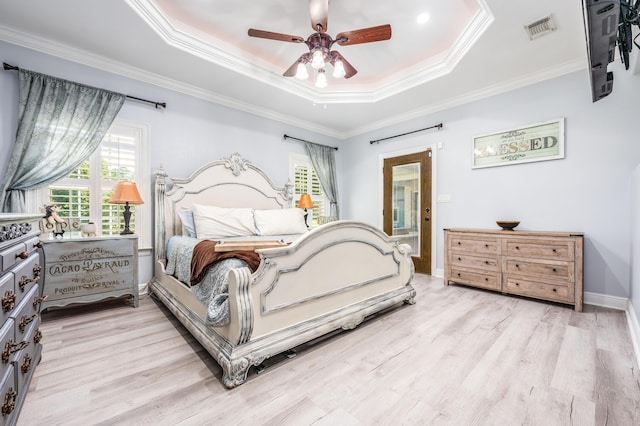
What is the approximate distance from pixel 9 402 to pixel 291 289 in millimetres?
1303

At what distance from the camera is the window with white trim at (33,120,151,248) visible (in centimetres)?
288

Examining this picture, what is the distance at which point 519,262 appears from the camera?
121 inches

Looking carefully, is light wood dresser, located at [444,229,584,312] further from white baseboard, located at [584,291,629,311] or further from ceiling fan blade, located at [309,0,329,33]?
ceiling fan blade, located at [309,0,329,33]

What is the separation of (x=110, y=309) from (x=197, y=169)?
6.06 feet

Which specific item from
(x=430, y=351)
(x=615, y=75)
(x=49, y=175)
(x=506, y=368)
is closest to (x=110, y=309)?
(x=49, y=175)

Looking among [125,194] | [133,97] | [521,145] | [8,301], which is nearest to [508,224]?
[521,145]

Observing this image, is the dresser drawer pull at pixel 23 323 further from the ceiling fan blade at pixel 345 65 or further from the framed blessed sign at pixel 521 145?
the framed blessed sign at pixel 521 145

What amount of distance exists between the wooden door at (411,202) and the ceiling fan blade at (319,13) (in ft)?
8.83

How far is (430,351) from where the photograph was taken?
193cm

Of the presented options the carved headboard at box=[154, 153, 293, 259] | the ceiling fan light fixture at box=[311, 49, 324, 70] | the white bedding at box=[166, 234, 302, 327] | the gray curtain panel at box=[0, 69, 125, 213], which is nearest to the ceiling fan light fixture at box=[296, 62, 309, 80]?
the ceiling fan light fixture at box=[311, 49, 324, 70]

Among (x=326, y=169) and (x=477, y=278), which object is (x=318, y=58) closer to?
(x=326, y=169)

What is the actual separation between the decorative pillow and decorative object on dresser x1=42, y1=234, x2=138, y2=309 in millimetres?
531

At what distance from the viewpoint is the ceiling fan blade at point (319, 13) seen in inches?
83.3

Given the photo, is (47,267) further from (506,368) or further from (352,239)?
(506,368)
